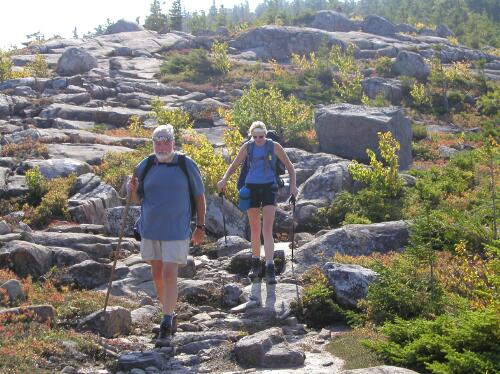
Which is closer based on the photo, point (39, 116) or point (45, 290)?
point (45, 290)

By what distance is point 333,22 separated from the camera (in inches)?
2876

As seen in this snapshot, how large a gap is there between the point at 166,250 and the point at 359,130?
14.2 m

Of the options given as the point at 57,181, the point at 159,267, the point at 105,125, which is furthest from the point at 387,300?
the point at 105,125

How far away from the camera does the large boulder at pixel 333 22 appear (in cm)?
7262

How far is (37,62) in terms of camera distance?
126 feet

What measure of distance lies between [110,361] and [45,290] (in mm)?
2905

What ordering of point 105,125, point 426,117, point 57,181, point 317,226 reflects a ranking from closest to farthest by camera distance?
point 317,226
point 57,181
point 105,125
point 426,117

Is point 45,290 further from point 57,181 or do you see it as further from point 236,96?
point 236,96

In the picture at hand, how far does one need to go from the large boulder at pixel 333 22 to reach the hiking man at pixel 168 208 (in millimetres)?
67661

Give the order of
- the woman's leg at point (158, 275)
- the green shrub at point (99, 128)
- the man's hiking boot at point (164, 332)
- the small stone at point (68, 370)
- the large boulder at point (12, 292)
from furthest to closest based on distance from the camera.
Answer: the green shrub at point (99, 128)
the large boulder at point (12, 292)
the woman's leg at point (158, 275)
the man's hiking boot at point (164, 332)
the small stone at point (68, 370)

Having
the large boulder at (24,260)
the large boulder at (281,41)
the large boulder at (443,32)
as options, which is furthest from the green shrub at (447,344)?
the large boulder at (443,32)

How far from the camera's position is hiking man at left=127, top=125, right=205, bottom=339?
7.33m

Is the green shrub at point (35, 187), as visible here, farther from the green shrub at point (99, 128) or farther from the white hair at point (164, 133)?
the green shrub at point (99, 128)

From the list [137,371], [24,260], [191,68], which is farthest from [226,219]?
[191,68]
